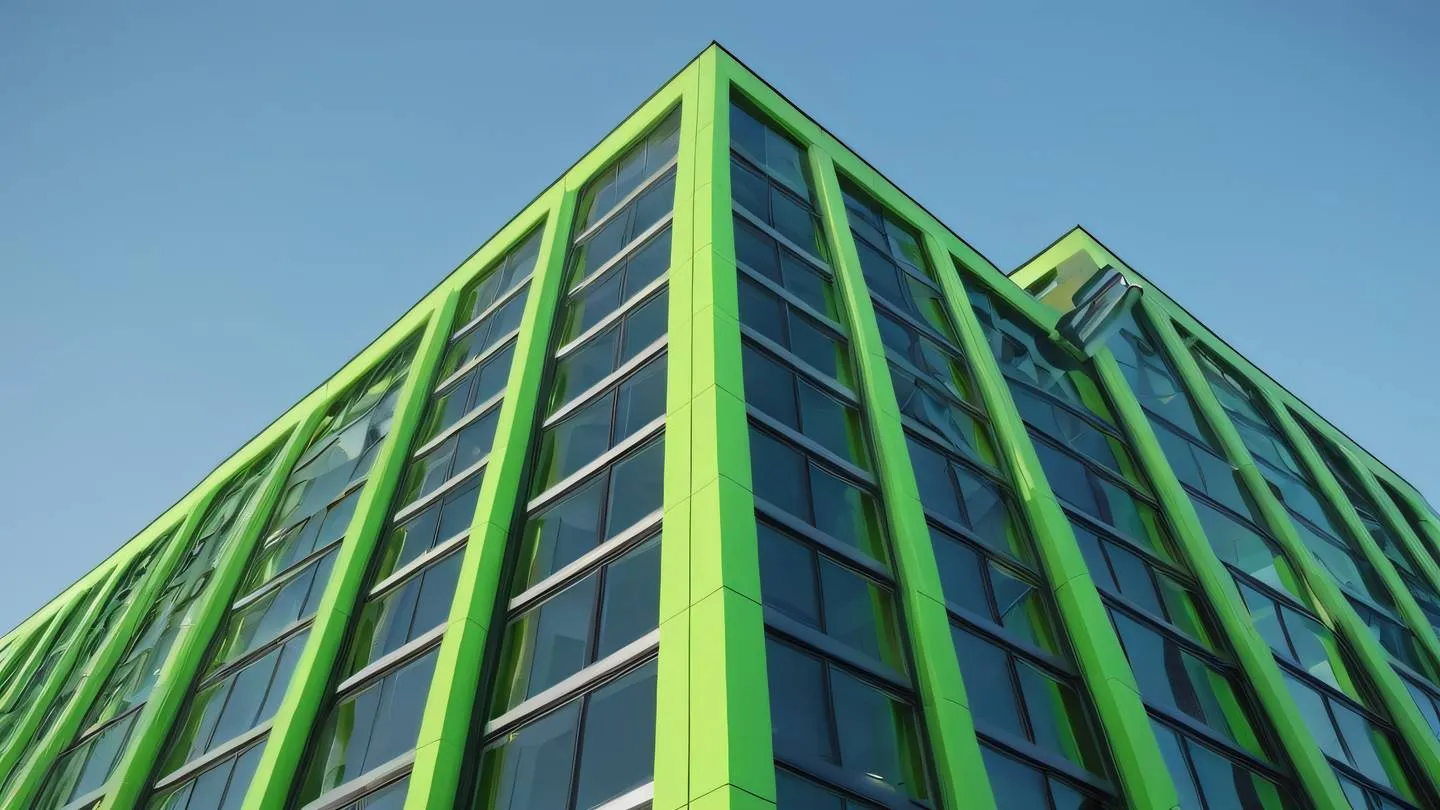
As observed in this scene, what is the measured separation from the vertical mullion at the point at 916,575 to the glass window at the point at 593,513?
438 centimetres

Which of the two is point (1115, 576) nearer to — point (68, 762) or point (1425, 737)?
point (1425, 737)

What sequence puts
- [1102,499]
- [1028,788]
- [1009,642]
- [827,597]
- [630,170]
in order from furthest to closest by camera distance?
[630,170]
[1102,499]
[1009,642]
[1028,788]
[827,597]

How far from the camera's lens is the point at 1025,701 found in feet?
59.3

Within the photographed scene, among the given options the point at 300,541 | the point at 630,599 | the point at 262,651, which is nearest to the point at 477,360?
the point at 300,541

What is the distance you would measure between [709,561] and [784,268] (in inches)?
446

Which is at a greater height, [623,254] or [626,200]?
[626,200]

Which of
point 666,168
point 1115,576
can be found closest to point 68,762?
point 666,168

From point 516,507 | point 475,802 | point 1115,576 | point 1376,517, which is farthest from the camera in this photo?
point 1376,517

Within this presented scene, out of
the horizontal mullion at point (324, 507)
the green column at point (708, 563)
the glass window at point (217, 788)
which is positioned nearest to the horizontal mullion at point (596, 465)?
the green column at point (708, 563)

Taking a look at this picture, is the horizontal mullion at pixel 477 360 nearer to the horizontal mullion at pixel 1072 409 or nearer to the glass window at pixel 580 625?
the glass window at pixel 580 625

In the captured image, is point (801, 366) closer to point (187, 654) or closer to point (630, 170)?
point (630, 170)

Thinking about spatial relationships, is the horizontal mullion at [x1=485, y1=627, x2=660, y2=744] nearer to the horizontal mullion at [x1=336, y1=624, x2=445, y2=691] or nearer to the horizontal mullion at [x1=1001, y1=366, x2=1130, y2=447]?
the horizontal mullion at [x1=336, y1=624, x2=445, y2=691]

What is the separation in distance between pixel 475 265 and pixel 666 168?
956cm

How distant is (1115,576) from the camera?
23484 millimetres
